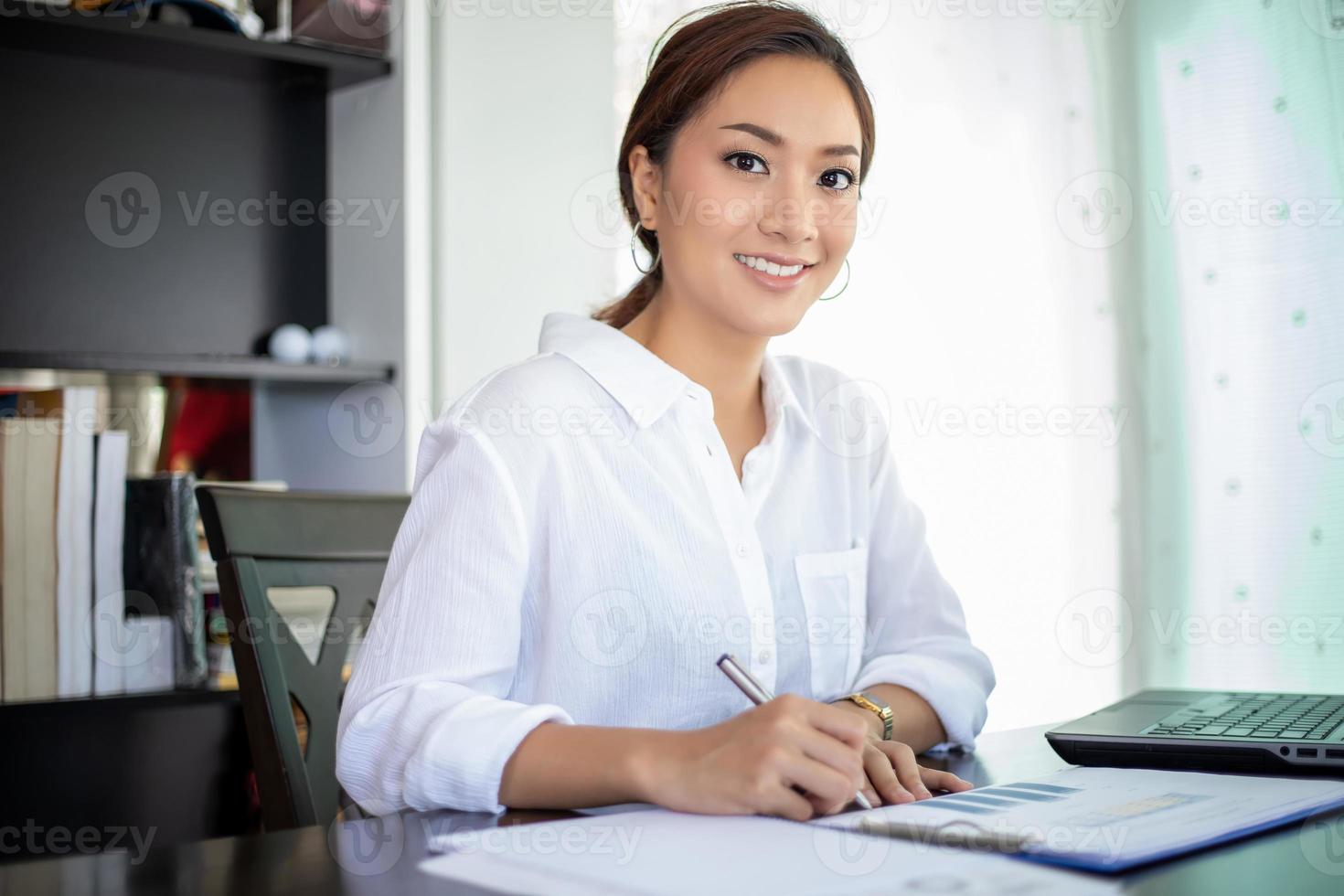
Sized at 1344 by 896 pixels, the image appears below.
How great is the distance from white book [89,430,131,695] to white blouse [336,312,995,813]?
2.80ft

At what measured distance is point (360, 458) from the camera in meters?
2.28

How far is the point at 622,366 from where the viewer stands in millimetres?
1271

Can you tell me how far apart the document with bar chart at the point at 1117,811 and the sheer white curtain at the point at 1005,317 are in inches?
47.6

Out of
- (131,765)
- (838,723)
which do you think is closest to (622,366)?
(838,723)

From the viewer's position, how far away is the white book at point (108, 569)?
1.85 m

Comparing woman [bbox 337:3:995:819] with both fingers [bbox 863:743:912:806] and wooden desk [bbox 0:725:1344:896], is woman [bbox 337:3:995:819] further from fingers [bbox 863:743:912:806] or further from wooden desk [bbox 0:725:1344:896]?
wooden desk [bbox 0:725:1344:896]

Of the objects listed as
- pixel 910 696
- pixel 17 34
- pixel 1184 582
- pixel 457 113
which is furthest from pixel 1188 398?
pixel 17 34

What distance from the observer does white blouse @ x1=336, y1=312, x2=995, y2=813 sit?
0.96 meters

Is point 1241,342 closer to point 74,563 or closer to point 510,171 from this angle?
point 510,171

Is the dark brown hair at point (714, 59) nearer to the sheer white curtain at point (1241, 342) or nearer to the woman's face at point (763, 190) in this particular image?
the woman's face at point (763, 190)

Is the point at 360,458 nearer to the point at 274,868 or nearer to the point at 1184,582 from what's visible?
the point at 1184,582

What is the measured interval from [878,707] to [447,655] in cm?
40

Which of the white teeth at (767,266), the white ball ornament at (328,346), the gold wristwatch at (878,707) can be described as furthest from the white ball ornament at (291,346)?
the gold wristwatch at (878,707)

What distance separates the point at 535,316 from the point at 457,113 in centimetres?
38
